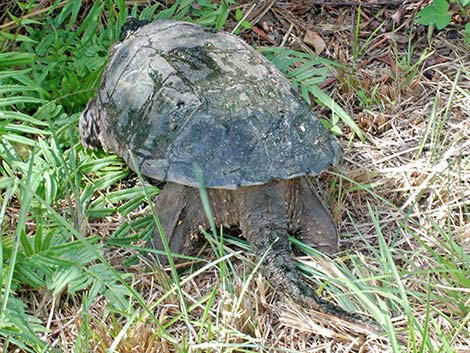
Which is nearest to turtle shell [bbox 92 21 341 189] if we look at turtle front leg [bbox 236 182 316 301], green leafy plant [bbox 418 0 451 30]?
turtle front leg [bbox 236 182 316 301]

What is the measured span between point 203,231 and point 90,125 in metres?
0.92

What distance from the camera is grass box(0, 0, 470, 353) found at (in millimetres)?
2428

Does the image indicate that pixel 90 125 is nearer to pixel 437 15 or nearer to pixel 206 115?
pixel 206 115

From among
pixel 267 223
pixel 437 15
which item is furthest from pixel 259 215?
pixel 437 15

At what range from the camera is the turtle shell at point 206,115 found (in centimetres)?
274

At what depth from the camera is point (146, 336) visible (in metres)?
2.42

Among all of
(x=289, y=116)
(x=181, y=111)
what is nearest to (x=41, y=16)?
(x=181, y=111)

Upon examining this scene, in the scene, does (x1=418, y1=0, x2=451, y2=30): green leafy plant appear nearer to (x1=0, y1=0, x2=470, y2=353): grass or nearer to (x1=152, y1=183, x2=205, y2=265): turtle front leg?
(x1=0, y1=0, x2=470, y2=353): grass

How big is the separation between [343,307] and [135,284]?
0.78m

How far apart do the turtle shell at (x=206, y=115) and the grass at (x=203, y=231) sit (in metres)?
0.24

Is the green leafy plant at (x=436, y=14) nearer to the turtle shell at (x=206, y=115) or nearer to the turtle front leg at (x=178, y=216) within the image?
the turtle shell at (x=206, y=115)

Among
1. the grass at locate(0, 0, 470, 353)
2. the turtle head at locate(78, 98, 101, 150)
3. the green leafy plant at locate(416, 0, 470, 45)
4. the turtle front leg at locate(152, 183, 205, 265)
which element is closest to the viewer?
the grass at locate(0, 0, 470, 353)

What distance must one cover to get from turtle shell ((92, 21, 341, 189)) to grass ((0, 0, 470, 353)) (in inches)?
9.5

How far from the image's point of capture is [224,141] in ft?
9.05
